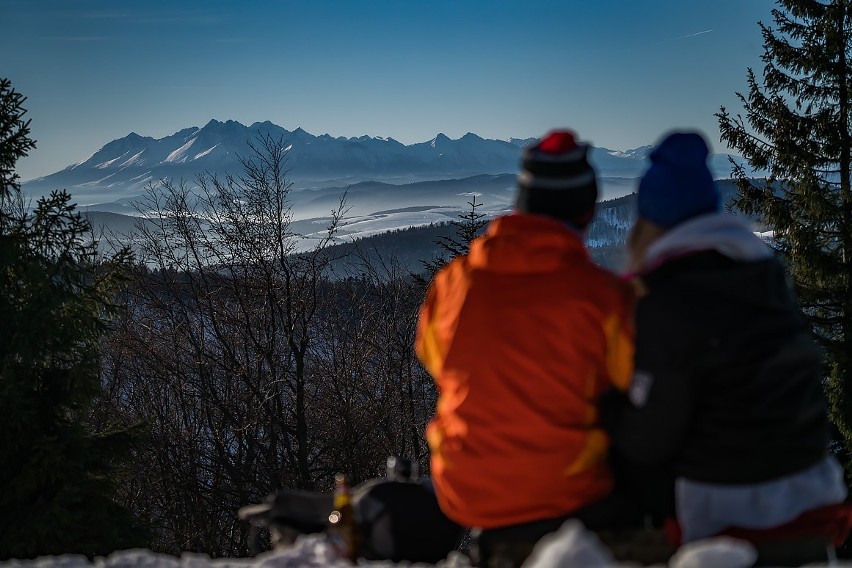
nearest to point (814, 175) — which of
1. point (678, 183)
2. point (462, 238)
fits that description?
point (462, 238)

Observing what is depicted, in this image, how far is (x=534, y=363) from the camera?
2510 millimetres

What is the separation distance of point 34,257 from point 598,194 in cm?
946

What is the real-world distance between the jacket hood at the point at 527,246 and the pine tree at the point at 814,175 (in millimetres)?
12500

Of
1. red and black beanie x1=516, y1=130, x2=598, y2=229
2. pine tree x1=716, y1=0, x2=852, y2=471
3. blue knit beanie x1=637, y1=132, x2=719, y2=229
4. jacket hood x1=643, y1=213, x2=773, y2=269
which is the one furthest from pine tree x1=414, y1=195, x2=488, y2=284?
jacket hood x1=643, y1=213, x2=773, y2=269

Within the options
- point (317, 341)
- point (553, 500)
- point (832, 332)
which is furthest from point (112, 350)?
point (553, 500)

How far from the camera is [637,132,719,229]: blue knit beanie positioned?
8.63 ft

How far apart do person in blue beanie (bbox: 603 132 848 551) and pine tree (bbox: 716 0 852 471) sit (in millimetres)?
12180

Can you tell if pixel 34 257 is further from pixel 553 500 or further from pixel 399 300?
pixel 399 300

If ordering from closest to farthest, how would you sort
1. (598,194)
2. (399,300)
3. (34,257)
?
(598,194), (34,257), (399,300)

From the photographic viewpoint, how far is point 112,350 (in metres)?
29.1

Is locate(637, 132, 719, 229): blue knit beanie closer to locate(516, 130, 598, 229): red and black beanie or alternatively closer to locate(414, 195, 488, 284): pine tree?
locate(516, 130, 598, 229): red and black beanie

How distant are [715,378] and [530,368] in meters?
0.66

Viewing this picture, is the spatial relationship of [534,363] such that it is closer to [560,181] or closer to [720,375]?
[720,375]

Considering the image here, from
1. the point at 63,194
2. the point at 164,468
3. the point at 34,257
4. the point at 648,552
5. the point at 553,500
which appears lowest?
the point at 164,468
